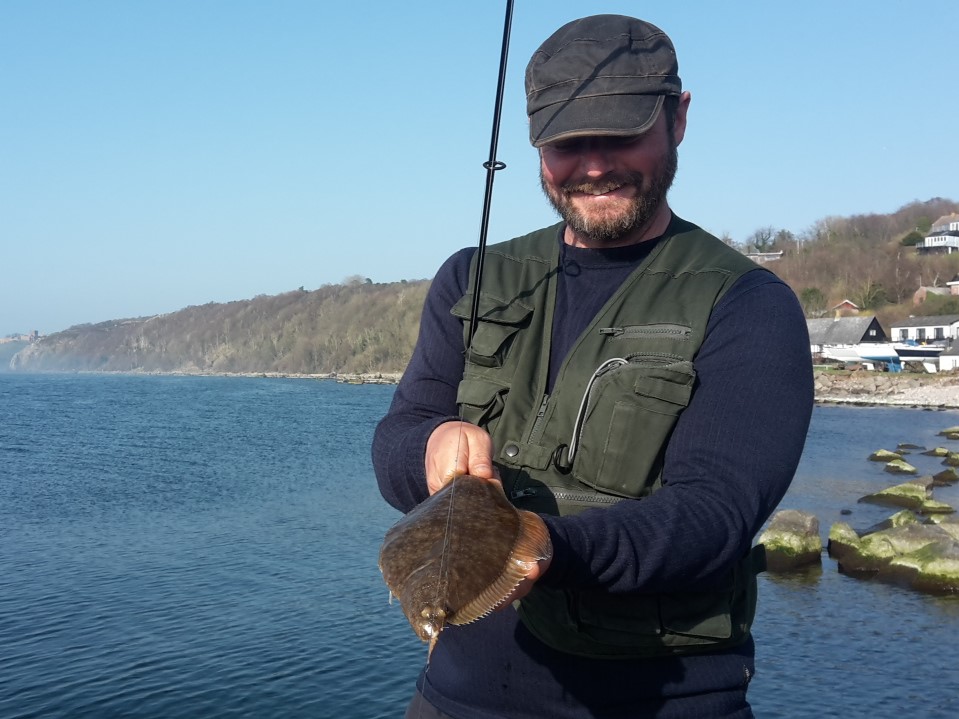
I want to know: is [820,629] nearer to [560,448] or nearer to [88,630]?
[88,630]

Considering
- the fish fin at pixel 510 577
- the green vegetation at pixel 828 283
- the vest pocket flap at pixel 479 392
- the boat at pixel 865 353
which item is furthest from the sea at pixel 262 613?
the green vegetation at pixel 828 283

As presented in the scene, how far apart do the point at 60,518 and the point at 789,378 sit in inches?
1222

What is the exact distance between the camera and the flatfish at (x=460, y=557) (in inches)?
79.0

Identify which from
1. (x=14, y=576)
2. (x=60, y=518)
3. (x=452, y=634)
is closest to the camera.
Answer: (x=452, y=634)

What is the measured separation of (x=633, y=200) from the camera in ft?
9.25

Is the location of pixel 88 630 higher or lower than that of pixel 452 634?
lower

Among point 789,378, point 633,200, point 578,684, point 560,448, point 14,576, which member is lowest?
point 14,576

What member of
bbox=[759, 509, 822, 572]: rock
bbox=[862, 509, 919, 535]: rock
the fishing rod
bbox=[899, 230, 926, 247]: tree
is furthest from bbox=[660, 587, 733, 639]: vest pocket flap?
bbox=[899, 230, 926, 247]: tree

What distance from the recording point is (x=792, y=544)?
74.2 feet

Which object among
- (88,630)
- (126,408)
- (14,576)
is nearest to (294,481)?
(14,576)

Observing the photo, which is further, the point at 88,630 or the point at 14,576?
the point at 14,576

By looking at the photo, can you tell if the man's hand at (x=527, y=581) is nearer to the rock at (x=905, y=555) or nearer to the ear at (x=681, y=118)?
the ear at (x=681, y=118)

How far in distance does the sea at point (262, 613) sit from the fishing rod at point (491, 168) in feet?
42.8

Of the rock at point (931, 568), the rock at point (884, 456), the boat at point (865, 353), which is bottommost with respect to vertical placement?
the rock at point (931, 568)
